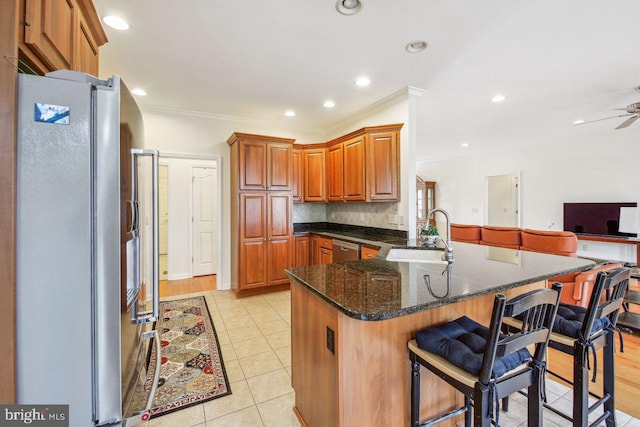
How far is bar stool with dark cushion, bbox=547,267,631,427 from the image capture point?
4.49ft

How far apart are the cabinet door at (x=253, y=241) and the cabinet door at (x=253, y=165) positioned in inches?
5.7

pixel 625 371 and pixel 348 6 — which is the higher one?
pixel 348 6

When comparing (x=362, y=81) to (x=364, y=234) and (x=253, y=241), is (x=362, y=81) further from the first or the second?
(x=253, y=241)

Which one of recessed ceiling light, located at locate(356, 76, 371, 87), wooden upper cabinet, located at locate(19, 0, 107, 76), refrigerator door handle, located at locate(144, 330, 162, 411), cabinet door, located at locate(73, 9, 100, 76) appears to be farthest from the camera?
recessed ceiling light, located at locate(356, 76, 371, 87)

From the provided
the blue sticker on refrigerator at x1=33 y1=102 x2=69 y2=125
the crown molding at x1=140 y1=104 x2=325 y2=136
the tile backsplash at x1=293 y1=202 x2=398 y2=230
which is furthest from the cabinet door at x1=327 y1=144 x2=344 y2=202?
the blue sticker on refrigerator at x1=33 y1=102 x2=69 y2=125

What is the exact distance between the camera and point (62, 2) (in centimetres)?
127

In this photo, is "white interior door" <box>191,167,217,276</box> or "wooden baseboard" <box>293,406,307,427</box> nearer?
"wooden baseboard" <box>293,406,307,427</box>

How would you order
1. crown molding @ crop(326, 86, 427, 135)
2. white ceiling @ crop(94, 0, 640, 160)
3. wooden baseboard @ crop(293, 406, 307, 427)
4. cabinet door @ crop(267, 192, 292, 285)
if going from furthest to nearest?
cabinet door @ crop(267, 192, 292, 285) < crown molding @ crop(326, 86, 427, 135) < white ceiling @ crop(94, 0, 640, 160) < wooden baseboard @ crop(293, 406, 307, 427)

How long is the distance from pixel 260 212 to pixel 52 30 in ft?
10.0

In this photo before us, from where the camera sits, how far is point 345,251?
3699mm

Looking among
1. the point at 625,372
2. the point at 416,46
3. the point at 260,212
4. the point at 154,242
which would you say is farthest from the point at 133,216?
the point at 625,372

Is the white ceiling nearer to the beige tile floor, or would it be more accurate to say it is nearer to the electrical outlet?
the electrical outlet

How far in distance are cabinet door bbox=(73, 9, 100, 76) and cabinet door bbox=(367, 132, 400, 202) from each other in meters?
2.80

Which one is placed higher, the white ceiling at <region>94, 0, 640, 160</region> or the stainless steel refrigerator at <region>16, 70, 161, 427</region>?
the white ceiling at <region>94, 0, 640, 160</region>
